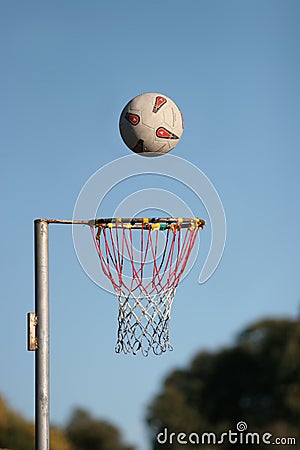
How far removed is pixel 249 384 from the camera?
70.2 ft

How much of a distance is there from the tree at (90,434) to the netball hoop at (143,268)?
812 cm

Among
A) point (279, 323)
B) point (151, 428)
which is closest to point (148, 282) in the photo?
point (151, 428)

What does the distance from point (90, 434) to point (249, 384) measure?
5.55m

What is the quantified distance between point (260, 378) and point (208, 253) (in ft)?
41.8

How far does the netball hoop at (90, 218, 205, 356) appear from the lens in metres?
8.41

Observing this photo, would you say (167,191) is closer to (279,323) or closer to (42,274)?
(42,274)

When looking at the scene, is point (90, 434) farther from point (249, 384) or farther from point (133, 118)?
point (133, 118)

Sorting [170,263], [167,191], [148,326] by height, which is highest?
[167,191]

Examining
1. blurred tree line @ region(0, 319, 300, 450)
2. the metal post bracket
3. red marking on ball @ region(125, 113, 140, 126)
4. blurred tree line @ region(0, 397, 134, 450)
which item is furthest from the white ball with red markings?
blurred tree line @ region(0, 319, 300, 450)

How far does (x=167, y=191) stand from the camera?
881 cm

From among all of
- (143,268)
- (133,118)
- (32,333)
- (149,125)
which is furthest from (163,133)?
(32,333)

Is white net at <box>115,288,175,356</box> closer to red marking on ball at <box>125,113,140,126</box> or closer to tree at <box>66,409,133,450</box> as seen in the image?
red marking on ball at <box>125,113,140,126</box>

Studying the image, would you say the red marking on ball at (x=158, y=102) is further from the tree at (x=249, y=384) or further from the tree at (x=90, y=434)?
the tree at (x=249, y=384)

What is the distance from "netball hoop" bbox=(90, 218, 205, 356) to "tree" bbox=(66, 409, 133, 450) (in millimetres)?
8121
